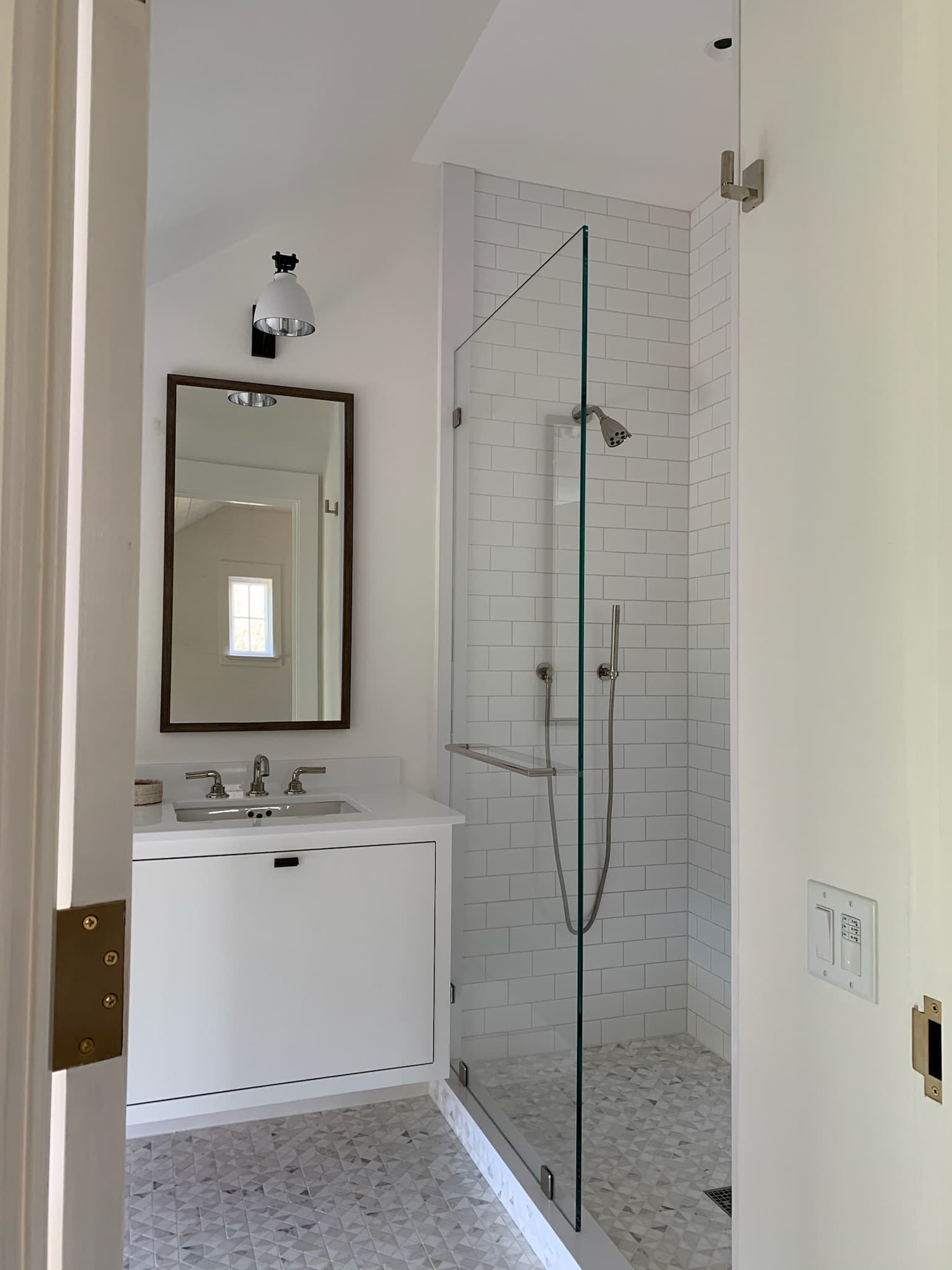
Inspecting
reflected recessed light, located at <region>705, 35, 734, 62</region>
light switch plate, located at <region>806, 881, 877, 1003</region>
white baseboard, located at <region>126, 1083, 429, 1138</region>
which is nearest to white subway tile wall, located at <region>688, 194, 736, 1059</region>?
reflected recessed light, located at <region>705, 35, 734, 62</region>

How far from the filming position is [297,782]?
2723 millimetres

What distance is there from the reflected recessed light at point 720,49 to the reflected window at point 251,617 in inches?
72.9

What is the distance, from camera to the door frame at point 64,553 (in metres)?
0.63

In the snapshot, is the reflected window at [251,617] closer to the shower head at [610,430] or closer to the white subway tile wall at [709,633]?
the shower head at [610,430]

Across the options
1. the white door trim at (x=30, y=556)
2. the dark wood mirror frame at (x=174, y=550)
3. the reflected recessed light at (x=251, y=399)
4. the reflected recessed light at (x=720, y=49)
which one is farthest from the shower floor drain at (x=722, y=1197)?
the reflected recessed light at (x=720, y=49)

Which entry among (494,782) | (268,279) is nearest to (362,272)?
(268,279)

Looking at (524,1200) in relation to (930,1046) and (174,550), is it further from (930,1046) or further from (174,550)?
(174,550)

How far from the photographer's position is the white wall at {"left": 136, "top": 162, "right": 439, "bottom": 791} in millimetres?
2768

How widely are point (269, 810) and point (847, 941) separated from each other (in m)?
1.86

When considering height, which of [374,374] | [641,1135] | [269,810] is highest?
[374,374]

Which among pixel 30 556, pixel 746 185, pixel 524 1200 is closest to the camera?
pixel 30 556

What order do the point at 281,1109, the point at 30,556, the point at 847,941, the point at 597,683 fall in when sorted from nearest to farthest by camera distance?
the point at 30,556 → the point at 847,941 → the point at 281,1109 → the point at 597,683

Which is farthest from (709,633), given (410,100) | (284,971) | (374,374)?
(410,100)

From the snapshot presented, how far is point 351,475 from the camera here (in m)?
2.87
